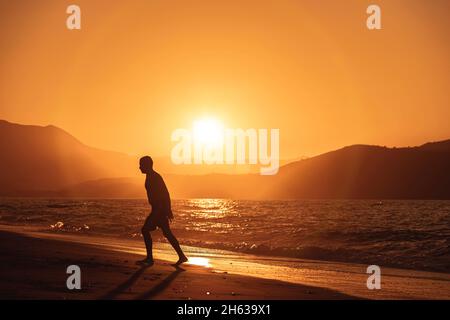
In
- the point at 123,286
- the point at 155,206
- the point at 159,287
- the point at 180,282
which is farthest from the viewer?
the point at 155,206

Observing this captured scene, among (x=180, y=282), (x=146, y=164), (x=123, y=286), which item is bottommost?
(x=180, y=282)

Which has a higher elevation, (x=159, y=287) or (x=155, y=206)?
(x=155, y=206)

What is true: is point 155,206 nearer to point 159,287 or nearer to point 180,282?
point 180,282

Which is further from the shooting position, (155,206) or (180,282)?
(155,206)

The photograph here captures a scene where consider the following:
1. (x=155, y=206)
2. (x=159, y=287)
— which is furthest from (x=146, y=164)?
(x=159, y=287)

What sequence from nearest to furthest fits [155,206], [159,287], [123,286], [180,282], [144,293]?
[144,293] → [123,286] → [159,287] → [180,282] → [155,206]

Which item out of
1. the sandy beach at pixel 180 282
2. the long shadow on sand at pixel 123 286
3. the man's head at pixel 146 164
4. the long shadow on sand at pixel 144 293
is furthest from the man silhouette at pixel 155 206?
the long shadow on sand at pixel 123 286

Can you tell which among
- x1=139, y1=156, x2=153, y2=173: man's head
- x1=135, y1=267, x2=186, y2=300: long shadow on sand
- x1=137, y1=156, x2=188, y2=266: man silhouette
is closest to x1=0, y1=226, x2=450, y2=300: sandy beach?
x1=135, y1=267, x2=186, y2=300: long shadow on sand

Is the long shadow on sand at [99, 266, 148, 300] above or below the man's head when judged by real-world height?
below

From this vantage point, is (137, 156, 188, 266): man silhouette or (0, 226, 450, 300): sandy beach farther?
(137, 156, 188, 266): man silhouette

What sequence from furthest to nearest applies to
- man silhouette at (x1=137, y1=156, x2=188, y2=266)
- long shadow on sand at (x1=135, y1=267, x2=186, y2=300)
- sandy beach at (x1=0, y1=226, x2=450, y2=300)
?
man silhouette at (x1=137, y1=156, x2=188, y2=266) → sandy beach at (x1=0, y1=226, x2=450, y2=300) → long shadow on sand at (x1=135, y1=267, x2=186, y2=300)

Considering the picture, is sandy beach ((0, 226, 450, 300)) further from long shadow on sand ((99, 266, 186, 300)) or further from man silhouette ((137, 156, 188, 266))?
man silhouette ((137, 156, 188, 266))
